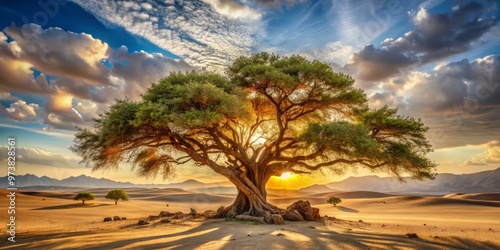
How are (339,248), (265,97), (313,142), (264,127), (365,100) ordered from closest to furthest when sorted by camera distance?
(339,248) < (313,142) < (365,100) < (265,97) < (264,127)

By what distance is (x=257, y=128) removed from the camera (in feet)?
74.7

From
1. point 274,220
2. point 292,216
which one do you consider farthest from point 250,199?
point 274,220

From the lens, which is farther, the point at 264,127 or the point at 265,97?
the point at 264,127

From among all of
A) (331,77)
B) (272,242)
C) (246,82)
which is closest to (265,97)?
(246,82)

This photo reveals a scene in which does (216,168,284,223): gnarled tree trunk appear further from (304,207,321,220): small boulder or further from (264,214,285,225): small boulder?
(304,207,321,220): small boulder

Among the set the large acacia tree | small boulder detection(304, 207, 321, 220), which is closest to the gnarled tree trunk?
the large acacia tree

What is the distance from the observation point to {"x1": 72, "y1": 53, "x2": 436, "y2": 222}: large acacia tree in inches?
613

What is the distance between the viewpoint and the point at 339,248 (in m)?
8.52

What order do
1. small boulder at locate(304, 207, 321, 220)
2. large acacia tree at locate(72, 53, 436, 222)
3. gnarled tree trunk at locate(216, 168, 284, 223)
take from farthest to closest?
small boulder at locate(304, 207, 321, 220), gnarled tree trunk at locate(216, 168, 284, 223), large acacia tree at locate(72, 53, 436, 222)

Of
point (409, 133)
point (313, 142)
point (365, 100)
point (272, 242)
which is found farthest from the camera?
point (365, 100)

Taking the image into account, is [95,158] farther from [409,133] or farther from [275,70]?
[409,133]

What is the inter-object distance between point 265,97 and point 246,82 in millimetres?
1982

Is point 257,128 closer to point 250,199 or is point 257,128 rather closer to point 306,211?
point 250,199

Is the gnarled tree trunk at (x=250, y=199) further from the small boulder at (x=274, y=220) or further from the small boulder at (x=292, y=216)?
the small boulder at (x=274, y=220)
